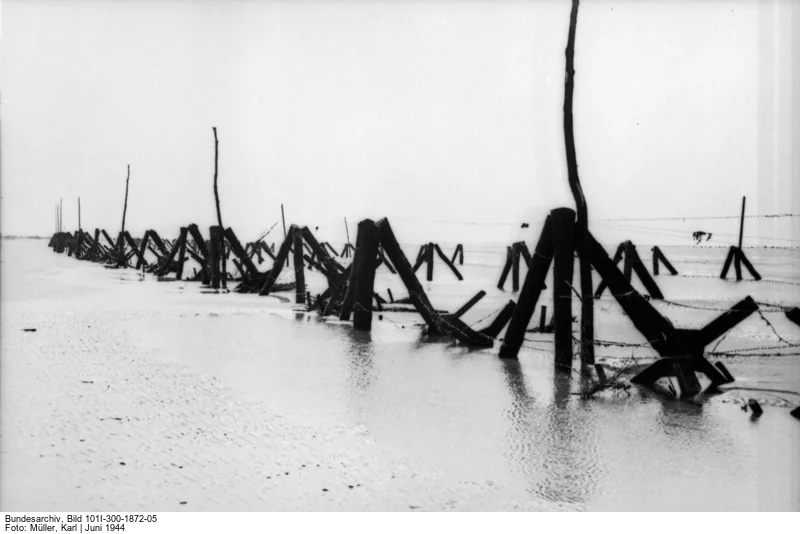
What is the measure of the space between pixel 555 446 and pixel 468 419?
3.00ft

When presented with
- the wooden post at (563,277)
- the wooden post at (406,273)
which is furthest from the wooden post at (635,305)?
the wooden post at (406,273)

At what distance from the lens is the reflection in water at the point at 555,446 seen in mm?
3875

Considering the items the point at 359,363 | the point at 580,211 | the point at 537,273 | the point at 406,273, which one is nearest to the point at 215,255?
the point at 406,273

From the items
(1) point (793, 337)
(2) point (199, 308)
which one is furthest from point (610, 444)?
(2) point (199, 308)

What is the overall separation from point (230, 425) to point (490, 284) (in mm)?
18909

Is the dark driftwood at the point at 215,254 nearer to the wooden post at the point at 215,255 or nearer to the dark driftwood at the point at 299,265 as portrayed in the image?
the wooden post at the point at 215,255

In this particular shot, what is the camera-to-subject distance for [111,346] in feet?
27.9

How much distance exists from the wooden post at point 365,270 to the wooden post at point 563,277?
3842 millimetres

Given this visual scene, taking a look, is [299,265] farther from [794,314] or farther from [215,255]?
[794,314]

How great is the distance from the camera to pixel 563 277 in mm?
7293

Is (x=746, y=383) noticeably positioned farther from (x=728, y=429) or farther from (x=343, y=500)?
(x=343, y=500)

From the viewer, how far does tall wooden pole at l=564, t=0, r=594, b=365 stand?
7410 mm

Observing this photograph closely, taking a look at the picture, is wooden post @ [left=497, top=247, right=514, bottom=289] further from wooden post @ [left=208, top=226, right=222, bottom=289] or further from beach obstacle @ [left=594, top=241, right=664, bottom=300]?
wooden post @ [left=208, top=226, right=222, bottom=289]
